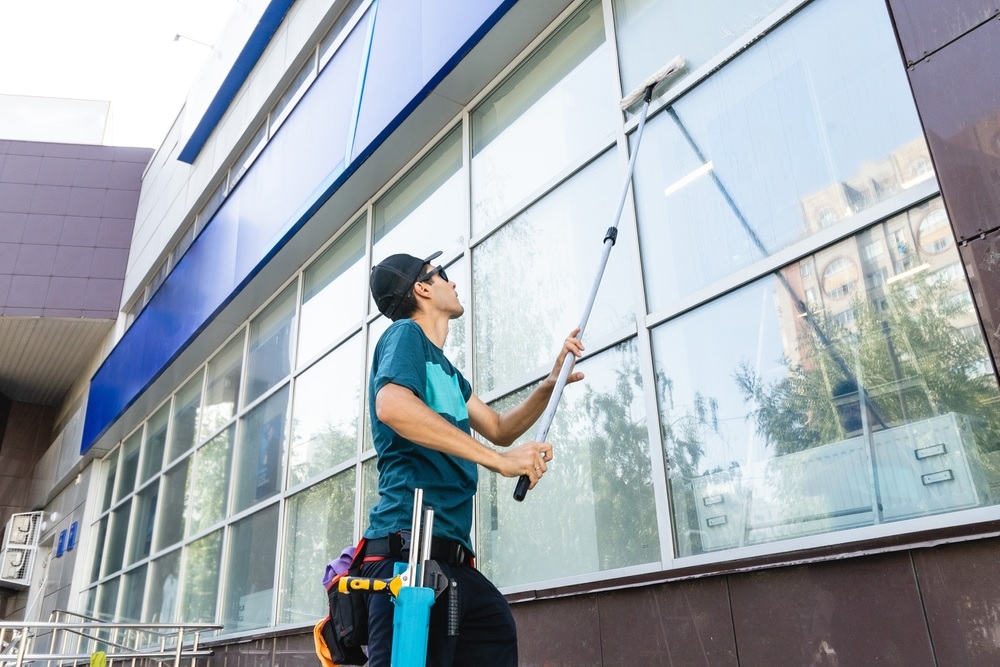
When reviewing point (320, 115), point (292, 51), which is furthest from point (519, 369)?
point (292, 51)

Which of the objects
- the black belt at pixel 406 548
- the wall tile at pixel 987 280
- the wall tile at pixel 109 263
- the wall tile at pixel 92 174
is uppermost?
the wall tile at pixel 92 174

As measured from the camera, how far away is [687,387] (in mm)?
3293

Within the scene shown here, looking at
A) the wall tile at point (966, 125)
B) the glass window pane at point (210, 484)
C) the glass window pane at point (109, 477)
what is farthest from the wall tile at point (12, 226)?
the wall tile at point (966, 125)

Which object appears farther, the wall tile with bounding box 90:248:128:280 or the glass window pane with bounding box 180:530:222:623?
the wall tile with bounding box 90:248:128:280

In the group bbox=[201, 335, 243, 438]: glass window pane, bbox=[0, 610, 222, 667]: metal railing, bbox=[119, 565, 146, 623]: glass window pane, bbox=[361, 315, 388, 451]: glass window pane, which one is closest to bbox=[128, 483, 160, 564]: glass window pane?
bbox=[119, 565, 146, 623]: glass window pane

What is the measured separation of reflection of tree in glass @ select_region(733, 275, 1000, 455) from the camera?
2369 mm

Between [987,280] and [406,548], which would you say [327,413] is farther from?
[987,280]

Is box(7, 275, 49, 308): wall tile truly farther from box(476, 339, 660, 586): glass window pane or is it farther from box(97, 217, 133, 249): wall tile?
box(476, 339, 660, 586): glass window pane

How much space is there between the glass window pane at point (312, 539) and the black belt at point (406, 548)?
3.39 metres

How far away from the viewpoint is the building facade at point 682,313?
2379mm

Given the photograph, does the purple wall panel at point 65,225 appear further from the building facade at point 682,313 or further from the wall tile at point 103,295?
the building facade at point 682,313

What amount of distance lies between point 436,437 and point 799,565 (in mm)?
1262

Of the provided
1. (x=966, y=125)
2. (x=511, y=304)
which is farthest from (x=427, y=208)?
(x=966, y=125)

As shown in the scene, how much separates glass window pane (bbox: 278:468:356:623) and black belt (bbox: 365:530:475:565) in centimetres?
339
